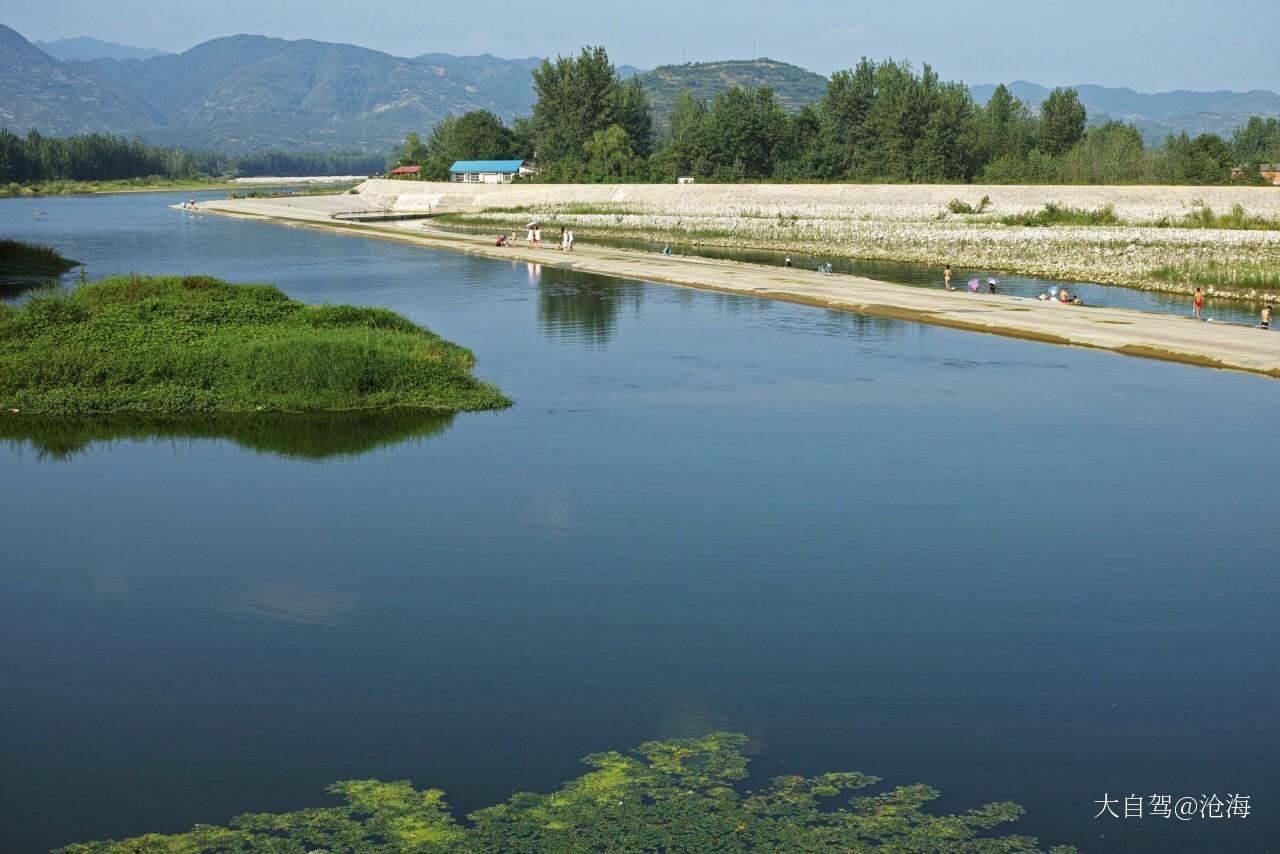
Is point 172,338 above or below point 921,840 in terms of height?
above

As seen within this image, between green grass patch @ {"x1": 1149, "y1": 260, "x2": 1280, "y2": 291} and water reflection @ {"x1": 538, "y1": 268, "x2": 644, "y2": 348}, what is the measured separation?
24911mm

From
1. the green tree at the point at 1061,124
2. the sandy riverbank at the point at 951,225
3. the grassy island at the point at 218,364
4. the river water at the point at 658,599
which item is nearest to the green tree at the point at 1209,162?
the sandy riverbank at the point at 951,225

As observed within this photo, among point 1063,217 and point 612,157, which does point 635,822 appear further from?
point 612,157

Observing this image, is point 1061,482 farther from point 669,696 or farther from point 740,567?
point 669,696

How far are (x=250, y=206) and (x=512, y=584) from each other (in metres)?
136

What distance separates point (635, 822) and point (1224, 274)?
5412 centimetres

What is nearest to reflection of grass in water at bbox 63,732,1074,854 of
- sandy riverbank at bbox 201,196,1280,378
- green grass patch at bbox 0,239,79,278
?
sandy riverbank at bbox 201,196,1280,378

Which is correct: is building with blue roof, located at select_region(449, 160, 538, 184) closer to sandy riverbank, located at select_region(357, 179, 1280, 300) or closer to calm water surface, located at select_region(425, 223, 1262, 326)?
sandy riverbank, located at select_region(357, 179, 1280, 300)

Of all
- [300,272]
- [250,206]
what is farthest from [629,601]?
[250,206]

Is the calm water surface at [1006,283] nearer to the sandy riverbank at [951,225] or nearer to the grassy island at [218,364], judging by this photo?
the sandy riverbank at [951,225]

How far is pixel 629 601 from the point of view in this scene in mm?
20125

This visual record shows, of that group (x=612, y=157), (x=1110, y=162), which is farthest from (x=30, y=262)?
(x=1110, y=162)

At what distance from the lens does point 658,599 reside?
66.3ft

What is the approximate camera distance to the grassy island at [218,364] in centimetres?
3369
